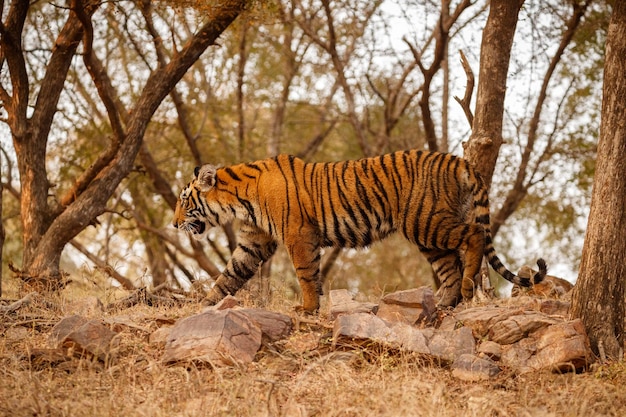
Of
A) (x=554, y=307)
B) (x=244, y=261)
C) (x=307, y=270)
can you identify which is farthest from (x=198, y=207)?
(x=554, y=307)

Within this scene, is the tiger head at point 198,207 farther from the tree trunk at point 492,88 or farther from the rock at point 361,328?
the tree trunk at point 492,88

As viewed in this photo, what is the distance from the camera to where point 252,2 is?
10.2 m

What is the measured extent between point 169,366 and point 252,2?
5.28 m

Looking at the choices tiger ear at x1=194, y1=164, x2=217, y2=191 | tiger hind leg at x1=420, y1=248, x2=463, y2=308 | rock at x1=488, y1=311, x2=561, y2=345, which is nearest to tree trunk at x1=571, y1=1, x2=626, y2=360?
rock at x1=488, y1=311, x2=561, y2=345

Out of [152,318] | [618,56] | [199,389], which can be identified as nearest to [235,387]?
[199,389]

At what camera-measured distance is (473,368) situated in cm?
627

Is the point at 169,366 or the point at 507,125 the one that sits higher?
the point at 507,125

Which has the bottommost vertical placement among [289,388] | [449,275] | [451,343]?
[289,388]

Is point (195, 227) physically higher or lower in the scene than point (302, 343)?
higher

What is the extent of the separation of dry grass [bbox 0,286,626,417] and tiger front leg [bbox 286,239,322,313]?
1.32m

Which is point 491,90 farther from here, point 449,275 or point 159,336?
point 159,336

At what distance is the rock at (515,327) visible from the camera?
22.3 ft

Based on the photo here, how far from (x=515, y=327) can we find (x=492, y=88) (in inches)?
133

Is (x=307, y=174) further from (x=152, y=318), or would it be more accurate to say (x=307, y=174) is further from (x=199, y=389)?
(x=199, y=389)
